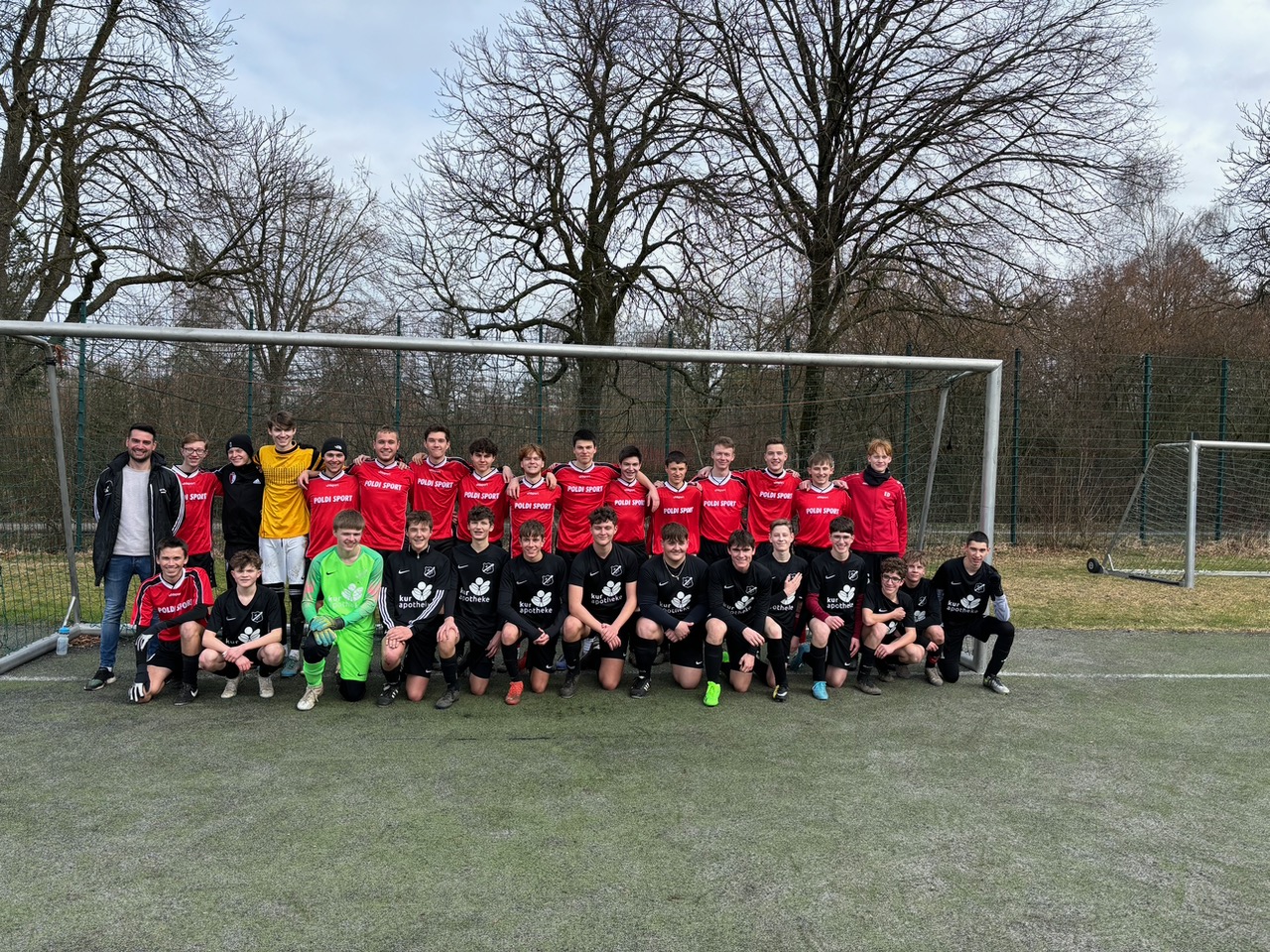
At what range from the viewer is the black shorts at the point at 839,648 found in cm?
488

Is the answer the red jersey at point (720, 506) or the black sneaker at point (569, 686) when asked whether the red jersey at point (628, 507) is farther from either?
the black sneaker at point (569, 686)

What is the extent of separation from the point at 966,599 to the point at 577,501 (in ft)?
8.79

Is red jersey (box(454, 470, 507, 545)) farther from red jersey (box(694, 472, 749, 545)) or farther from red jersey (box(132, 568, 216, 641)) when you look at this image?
red jersey (box(132, 568, 216, 641))

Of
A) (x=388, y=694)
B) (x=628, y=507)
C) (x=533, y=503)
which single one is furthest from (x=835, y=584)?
(x=388, y=694)

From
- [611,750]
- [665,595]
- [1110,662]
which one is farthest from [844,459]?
[611,750]

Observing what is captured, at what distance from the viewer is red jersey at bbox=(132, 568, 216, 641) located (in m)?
4.56

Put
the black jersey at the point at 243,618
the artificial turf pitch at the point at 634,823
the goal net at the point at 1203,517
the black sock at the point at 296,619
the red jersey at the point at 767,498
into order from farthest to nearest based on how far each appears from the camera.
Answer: the goal net at the point at 1203,517 → the red jersey at the point at 767,498 → the black sock at the point at 296,619 → the black jersey at the point at 243,618 → the artificial turf pitch at the point at 634,823

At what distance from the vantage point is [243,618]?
4.55m

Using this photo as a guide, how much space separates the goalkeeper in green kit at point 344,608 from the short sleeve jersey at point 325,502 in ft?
0.98

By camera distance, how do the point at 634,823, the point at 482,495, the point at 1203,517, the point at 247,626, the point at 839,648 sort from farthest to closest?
the point at 1203,517
the point at 482,495
the point at 839,648
the point at 247,626
the point at 634,823

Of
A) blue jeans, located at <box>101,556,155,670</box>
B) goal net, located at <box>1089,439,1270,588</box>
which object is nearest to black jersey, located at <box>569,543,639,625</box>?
blue jeans, located at <box>101,556,155,670</box>

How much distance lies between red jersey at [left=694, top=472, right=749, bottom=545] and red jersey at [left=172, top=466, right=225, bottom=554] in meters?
3.25

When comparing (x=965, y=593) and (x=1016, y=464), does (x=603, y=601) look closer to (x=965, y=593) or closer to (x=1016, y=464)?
(x=965, y=593)

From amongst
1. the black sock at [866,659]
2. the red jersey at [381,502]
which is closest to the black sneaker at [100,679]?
the red jersey at [381,502]
